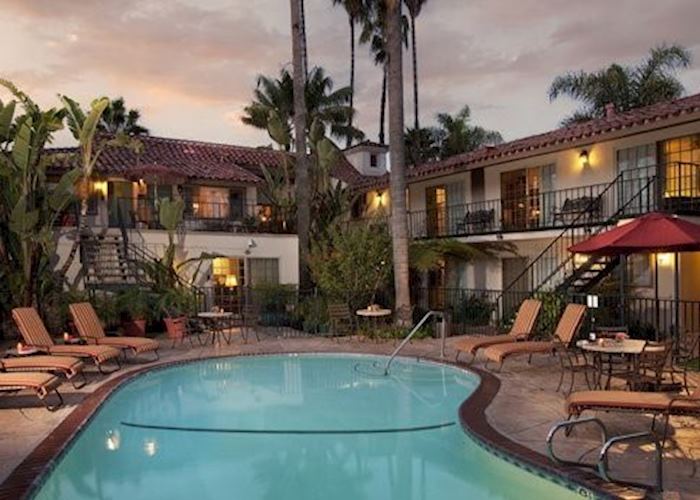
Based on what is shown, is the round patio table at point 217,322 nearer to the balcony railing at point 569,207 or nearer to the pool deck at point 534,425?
the pool deck at point 534,425

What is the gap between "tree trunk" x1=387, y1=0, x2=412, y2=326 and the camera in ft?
55.3

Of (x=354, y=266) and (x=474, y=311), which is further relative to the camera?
(x=474, y=311)

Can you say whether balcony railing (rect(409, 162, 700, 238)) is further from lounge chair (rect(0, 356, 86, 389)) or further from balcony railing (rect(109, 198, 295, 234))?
lounge chair (rect(0, 356, 86, 389))

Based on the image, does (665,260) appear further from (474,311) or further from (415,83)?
(415,83)

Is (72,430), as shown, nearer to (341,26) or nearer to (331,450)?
(331,450)

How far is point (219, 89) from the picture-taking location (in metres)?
28.1

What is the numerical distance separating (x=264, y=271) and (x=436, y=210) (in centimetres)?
739

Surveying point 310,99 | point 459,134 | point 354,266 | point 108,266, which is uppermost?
point 310,99

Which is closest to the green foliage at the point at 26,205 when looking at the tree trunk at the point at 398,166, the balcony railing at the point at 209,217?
the balcony railing at the point at 209,217

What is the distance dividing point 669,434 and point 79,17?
56.9 ft

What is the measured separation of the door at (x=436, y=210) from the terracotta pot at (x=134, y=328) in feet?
38.8

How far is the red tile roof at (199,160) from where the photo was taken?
24375mm

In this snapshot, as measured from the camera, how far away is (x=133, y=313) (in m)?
17.5

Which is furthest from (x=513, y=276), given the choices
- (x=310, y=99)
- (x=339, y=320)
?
(x=310, y=99)
